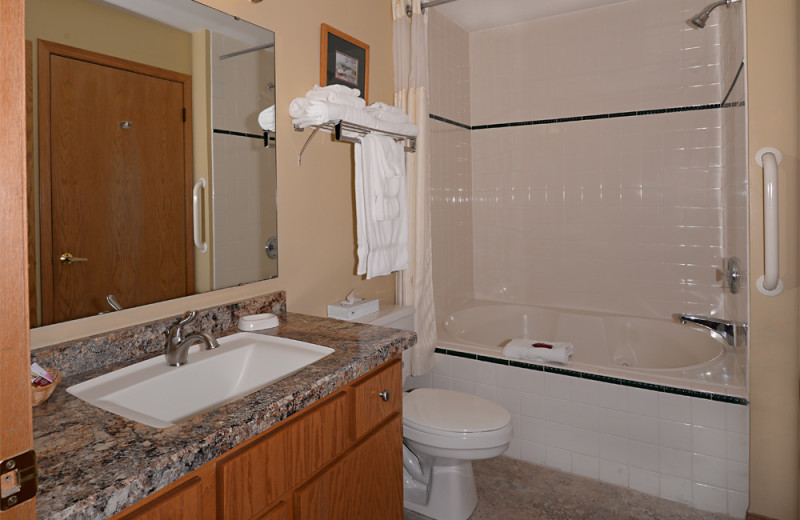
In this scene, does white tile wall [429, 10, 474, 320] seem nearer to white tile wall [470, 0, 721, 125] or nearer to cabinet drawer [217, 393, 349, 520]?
white tile wall [470, 0, 721, 125]

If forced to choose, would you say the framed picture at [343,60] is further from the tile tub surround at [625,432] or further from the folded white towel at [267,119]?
the tile tub surround at [625,432]

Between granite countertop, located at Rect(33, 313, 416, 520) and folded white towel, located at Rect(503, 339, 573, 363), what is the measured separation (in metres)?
1.29

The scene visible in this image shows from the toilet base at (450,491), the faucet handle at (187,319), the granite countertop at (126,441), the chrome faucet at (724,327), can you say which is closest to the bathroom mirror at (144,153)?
the faucet handle at (187,319)

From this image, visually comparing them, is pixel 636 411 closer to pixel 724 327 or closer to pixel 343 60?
pixel 724 327

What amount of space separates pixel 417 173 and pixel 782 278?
4.90ft

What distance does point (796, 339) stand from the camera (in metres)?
1.79

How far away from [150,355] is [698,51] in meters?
3.13

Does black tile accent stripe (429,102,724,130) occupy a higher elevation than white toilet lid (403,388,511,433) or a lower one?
higher

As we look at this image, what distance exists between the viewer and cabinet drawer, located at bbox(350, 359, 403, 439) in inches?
50.5

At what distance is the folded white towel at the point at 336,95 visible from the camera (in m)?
1.85

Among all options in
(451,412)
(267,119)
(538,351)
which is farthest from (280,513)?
(538,351)

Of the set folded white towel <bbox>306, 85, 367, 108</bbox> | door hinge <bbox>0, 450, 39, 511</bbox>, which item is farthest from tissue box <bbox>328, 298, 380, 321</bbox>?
door hinge <bbox>0, 450, 39, 511</bbox>

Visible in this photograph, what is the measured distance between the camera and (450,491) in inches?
76.5

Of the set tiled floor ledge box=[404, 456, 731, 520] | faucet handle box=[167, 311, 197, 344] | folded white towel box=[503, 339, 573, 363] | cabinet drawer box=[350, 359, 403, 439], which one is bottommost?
tiled floor ledge box=[404, 456, 731, 520]
